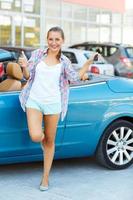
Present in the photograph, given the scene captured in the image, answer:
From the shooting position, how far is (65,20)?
2303cm

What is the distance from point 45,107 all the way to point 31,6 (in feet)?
55.8

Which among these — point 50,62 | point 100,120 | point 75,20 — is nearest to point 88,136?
point 100,120

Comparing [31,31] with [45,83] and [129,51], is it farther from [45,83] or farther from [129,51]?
[45,83]

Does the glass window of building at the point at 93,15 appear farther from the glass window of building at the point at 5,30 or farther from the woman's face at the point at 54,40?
the woman's face at the point at 54,40

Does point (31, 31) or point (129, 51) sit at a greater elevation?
point (31, 31)

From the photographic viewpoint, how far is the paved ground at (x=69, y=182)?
4.85 m

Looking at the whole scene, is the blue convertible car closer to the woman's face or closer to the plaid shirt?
the plaid shirt

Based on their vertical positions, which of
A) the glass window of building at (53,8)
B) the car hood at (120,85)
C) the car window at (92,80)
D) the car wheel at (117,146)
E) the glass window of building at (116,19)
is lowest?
the car wheel at (117,146)

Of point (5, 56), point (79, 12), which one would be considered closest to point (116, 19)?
point (79, 12)

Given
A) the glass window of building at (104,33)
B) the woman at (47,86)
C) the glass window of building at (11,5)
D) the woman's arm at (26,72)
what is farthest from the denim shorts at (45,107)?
the glass window of building at (104,33)

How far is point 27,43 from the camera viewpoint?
20.9 metres

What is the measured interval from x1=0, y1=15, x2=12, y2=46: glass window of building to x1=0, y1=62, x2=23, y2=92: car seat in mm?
14572

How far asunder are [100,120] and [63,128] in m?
0.50

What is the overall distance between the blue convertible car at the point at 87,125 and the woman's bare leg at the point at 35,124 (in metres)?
0.26
